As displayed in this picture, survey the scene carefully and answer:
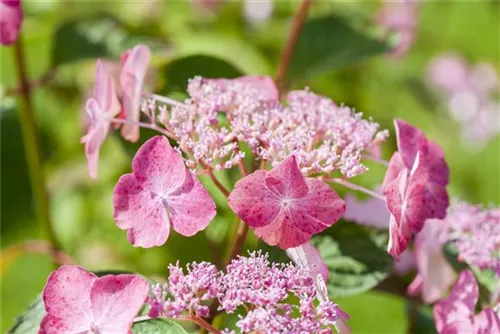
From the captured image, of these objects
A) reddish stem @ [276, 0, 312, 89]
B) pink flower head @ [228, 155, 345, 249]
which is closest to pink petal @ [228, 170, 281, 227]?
pink flower head @ [228, 155, 345, 249]

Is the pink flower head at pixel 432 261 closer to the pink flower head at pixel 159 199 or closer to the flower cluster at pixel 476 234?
the flower cluster at pixel 476 234

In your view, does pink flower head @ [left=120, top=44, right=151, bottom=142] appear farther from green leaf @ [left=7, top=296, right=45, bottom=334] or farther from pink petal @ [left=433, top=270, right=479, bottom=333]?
pink petal @ [left=433, top=270, right=479, bottom=333]

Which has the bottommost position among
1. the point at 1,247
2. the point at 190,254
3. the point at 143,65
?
the point at 1,247

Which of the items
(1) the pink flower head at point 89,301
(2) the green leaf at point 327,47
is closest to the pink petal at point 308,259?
(1) the pink flower head at point 89,301

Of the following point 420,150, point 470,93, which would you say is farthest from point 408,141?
point 470,93

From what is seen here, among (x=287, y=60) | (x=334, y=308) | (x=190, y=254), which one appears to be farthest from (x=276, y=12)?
(x=334, y=308)

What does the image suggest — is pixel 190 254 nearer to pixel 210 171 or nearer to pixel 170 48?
pixel 170 48
